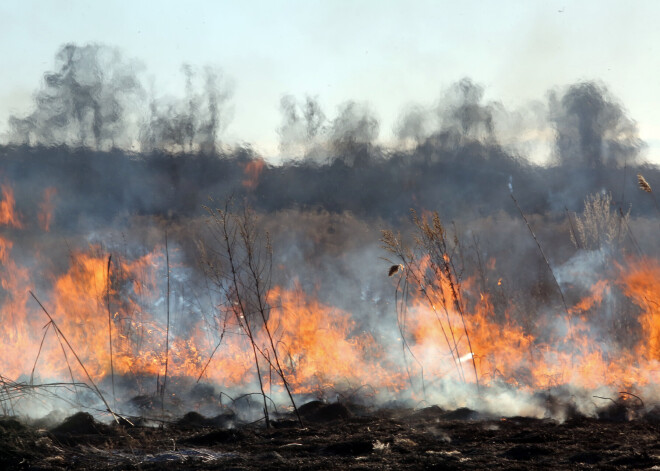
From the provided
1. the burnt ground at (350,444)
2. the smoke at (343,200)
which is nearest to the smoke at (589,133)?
the smoke at (343,200)

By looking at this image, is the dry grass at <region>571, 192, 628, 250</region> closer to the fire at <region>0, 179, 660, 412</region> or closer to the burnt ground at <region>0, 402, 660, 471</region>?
the fire at <region>0, 179, 660, 412</region>

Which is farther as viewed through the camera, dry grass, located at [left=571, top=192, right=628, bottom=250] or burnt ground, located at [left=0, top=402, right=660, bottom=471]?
dry grass, located at [left=571, top=192, right=628, bottom=250]

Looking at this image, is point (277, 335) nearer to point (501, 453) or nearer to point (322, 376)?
point (322, 376)

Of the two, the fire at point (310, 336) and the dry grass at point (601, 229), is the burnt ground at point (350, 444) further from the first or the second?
the dry grass at point (601, 229)

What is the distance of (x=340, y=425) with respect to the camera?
26.9 feet

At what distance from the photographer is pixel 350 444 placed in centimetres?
643

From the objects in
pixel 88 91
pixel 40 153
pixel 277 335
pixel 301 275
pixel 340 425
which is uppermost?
pixel 88 91

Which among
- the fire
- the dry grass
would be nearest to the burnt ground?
the fire

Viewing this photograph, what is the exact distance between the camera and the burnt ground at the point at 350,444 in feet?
18.0

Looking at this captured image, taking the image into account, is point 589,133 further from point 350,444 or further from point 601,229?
point 350,444

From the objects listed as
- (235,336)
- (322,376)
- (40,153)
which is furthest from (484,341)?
(40,153)

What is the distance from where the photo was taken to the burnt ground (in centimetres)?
547

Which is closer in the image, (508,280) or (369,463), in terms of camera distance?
(369,463)

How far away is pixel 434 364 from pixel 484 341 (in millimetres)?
1458
